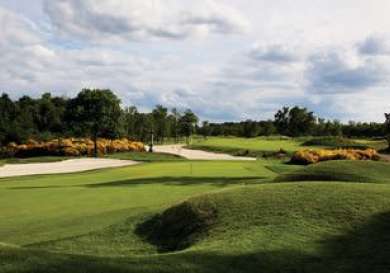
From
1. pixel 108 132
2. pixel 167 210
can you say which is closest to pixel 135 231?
pixel 167 210

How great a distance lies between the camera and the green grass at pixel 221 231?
9.02m

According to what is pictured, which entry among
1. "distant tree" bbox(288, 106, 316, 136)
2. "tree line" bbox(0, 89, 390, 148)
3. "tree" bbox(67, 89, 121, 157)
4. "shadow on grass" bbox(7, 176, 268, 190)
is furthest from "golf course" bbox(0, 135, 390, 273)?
"distant tree" bbox(288, 106, 316, 136)

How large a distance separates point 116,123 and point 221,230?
223 ft

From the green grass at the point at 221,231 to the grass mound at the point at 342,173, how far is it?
4cm

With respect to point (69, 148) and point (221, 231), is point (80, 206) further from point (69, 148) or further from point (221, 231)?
point (69, 148)

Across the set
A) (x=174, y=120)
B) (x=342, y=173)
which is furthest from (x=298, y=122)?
(x=342, y=173)

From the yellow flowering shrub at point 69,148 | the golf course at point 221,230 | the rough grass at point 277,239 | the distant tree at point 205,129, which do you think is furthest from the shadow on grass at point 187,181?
the distant tree at point 205,129

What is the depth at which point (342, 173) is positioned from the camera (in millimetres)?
21062

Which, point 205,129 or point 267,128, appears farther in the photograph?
point 205,129

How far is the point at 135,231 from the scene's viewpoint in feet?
49.6

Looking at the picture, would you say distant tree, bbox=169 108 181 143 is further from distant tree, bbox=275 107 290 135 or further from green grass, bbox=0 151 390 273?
green grass, bbox=0 151 390 273

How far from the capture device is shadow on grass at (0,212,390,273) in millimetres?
8367

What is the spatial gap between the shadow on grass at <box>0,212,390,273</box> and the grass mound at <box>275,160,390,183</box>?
922 centimetres

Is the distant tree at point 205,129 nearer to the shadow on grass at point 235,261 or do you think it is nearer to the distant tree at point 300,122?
the distant tree at point 300,122
